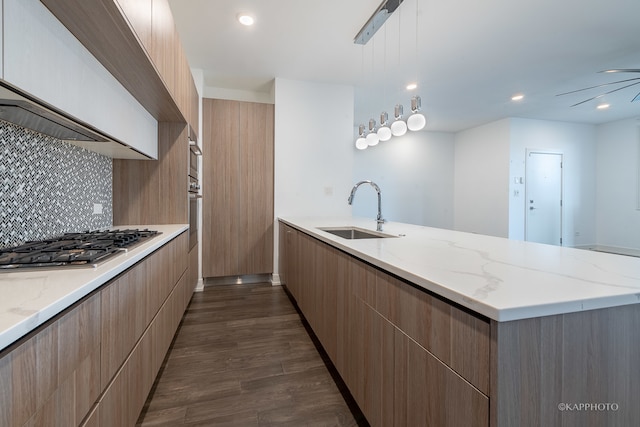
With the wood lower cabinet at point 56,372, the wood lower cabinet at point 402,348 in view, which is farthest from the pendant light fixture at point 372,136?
the wood lower cabinet at point 56,372

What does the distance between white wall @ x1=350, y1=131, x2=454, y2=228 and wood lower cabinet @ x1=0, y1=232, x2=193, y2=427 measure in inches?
206

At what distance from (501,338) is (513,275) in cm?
32

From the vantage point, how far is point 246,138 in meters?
3.61

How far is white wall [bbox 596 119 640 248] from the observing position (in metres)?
5.59

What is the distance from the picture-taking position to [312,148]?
384cm

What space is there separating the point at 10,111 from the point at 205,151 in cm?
243

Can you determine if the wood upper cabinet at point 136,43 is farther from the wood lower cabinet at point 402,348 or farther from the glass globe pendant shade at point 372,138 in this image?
the glass globe pendant shade at point 372,138

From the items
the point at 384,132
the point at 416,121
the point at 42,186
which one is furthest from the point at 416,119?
the point at 42,186

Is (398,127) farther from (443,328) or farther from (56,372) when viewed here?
(56,372)

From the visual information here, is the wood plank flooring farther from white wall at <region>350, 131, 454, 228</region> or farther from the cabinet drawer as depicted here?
white wall at <region>350, 131, 454, 228</region>

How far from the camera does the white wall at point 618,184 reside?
559 cm

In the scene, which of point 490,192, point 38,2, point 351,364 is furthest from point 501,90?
point 38,2

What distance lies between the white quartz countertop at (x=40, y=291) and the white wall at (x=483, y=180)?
6.52 m

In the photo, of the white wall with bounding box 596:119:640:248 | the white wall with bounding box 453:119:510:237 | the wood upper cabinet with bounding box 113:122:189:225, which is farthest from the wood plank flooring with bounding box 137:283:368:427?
the white wall with bounding box 596:119:640:248
